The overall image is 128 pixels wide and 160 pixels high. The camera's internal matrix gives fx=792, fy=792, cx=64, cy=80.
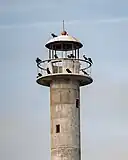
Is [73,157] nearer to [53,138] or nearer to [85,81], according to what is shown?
[53,138]

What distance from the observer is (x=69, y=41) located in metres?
57.2

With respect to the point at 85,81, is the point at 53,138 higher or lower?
lower

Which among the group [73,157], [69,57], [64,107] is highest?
[69,57]

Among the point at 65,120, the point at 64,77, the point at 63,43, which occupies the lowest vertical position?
the point at 65,120

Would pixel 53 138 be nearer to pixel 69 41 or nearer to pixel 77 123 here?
pixel 77 123

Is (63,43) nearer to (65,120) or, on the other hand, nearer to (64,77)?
(64,77)

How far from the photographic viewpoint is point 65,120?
55.8 meters

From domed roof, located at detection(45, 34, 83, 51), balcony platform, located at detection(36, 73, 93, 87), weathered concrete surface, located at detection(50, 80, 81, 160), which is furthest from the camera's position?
domed roof, located at detection(45, 34, 83, 51)

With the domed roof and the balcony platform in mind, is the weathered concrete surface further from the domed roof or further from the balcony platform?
the domed roof

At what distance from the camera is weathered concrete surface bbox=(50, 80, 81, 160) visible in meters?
55.4

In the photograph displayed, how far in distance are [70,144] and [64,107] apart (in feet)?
8.75

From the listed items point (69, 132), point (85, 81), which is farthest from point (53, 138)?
point (85, 81)

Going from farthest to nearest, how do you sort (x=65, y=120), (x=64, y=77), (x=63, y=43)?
(x=63, y=43) < (x=64, y=77) < (x=65, y=120)

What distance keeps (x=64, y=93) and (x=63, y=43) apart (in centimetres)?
376
